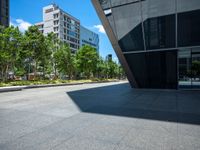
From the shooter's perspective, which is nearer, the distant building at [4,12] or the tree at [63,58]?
the tree at [63,58]

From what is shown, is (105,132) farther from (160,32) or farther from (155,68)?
(155,68)

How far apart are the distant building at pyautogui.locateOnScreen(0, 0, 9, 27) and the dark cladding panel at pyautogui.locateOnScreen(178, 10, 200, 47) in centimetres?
8693

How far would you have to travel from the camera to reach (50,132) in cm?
478

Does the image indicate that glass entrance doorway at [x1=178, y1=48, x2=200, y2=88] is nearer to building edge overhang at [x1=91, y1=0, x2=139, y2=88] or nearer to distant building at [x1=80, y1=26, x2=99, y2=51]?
building edge overhang at [x1=91, y1=0, x2=139, y2=88]

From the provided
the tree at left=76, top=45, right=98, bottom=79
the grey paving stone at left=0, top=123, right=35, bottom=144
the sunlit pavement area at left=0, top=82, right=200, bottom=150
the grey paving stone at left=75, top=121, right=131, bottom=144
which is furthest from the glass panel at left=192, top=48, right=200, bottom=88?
the tree at left=76, top=45, right=98, bottom=79

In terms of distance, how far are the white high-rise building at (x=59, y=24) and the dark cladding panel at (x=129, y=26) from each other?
249 feet

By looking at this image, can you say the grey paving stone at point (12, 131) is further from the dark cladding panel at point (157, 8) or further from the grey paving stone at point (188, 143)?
the dark cladding panel at point (157, 8)

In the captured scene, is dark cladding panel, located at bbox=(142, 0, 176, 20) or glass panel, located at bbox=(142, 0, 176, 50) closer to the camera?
dark cladding panel, located at bbox=(142, 0, 176, 20)

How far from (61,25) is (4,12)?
27944 millimetres

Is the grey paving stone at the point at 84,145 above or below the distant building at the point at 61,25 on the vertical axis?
below

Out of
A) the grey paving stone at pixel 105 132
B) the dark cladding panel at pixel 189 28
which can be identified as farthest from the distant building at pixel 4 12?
the grey paving stone at pixel 105 132

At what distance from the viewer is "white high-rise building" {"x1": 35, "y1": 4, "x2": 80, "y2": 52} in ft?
295

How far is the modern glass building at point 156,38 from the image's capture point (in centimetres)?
1364

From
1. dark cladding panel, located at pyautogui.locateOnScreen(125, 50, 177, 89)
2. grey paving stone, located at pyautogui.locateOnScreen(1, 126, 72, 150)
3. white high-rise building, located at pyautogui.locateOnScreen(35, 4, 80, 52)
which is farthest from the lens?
white high-rise building, located at pyautogui.locateOnScreen(35, 4, 80, 52)
